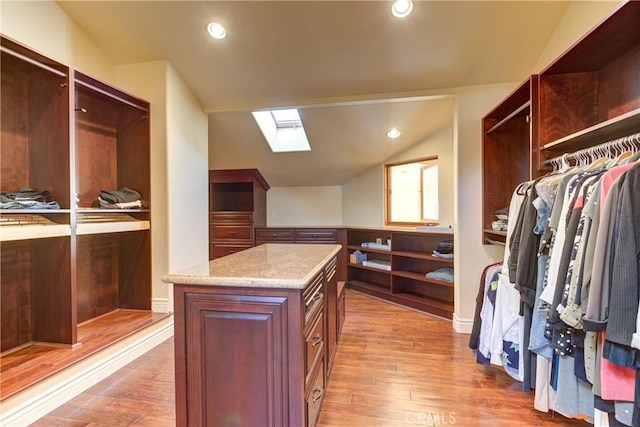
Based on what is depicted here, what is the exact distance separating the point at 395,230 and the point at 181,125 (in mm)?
2715

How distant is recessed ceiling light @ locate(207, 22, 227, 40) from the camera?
2.30 m

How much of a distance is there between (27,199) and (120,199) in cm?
67

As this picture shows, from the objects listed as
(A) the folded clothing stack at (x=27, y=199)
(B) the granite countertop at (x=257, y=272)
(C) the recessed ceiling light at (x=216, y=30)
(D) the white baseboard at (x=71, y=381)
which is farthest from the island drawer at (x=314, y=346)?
(C) the recessed ceiling light at (x=216, y=30)

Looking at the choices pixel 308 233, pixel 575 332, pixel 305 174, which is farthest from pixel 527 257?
pixel 305 174

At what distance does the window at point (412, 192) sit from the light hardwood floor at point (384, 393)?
1.73 metres

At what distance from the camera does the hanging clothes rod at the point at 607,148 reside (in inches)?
50.6

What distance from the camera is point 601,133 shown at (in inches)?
57.5

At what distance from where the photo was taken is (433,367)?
2.15m

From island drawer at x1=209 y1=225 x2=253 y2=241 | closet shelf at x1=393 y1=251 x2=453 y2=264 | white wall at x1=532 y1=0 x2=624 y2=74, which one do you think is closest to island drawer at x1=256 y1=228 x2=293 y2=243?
island drawer at x1=209 y1=225 x2=253 y2=241

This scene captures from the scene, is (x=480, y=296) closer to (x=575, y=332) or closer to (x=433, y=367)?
(x=433, y=367)

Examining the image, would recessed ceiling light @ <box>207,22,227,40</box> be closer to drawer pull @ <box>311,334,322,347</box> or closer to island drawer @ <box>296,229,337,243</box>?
drawer pull @ <box>311,334,322,347</box>

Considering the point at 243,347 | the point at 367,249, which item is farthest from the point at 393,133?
the point at 243,347

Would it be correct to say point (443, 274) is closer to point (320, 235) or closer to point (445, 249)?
point (445, 249)

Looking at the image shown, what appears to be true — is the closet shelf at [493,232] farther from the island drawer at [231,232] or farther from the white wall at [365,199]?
the island drawer at [231,232]
